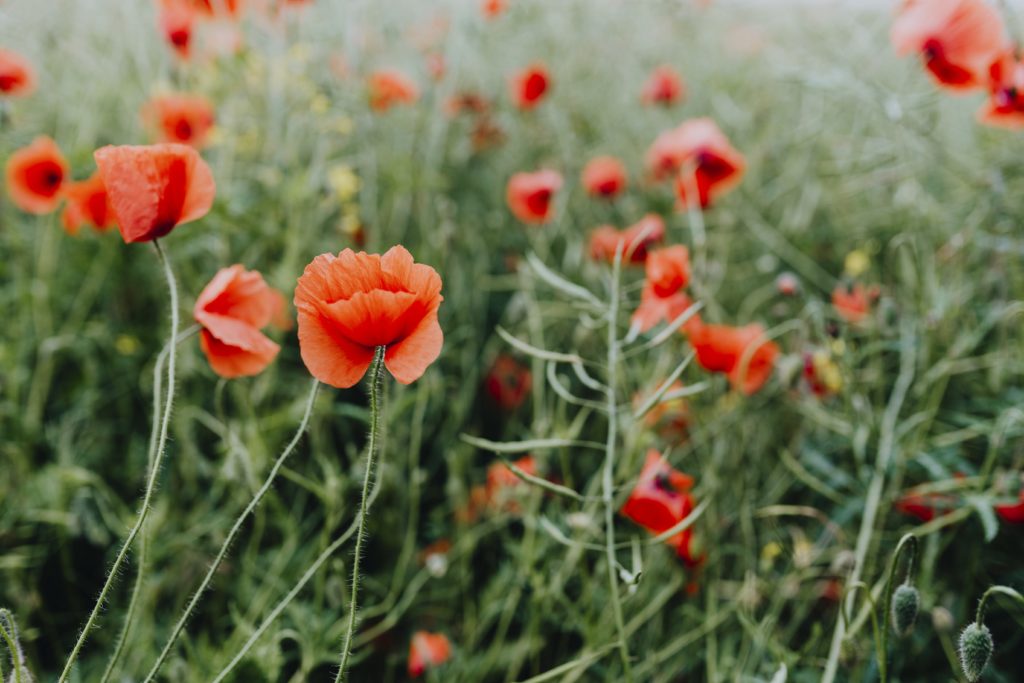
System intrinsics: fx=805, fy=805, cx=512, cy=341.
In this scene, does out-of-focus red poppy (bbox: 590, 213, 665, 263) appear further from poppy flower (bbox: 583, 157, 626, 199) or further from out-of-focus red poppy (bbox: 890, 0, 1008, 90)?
out-of-focus red poppy (bbox: 890, 0, 1008, 90)

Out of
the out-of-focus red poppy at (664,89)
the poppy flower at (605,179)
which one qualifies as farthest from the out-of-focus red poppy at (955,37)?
the out-of-focus red poppy at (664,89)

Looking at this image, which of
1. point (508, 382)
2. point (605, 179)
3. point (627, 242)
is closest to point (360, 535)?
point (627, 242)

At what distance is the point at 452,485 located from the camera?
1.32 metres

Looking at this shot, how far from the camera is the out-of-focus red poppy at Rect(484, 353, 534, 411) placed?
5.55 ft

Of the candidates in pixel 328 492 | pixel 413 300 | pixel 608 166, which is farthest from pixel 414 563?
pixel 608 166

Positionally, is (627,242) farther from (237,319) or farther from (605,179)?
(237,319)

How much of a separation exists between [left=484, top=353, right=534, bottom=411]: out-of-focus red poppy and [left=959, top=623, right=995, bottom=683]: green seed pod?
3.33 feet

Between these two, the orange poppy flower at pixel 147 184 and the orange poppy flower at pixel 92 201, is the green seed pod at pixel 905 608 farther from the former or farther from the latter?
the orange poppy flower at pixel 92 201

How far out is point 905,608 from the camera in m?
0.84

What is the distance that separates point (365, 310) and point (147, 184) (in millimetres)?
285

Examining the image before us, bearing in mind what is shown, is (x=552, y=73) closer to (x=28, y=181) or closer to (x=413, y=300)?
(x=28, y=181)


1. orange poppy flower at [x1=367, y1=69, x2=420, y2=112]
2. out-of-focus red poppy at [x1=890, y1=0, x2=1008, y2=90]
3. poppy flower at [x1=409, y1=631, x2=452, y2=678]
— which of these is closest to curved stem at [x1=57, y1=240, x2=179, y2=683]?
poppy flower at [x1=409, y1=631, x2=452, y2=678]

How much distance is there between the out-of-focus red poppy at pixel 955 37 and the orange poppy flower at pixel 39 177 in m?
1.50

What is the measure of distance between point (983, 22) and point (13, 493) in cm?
180
